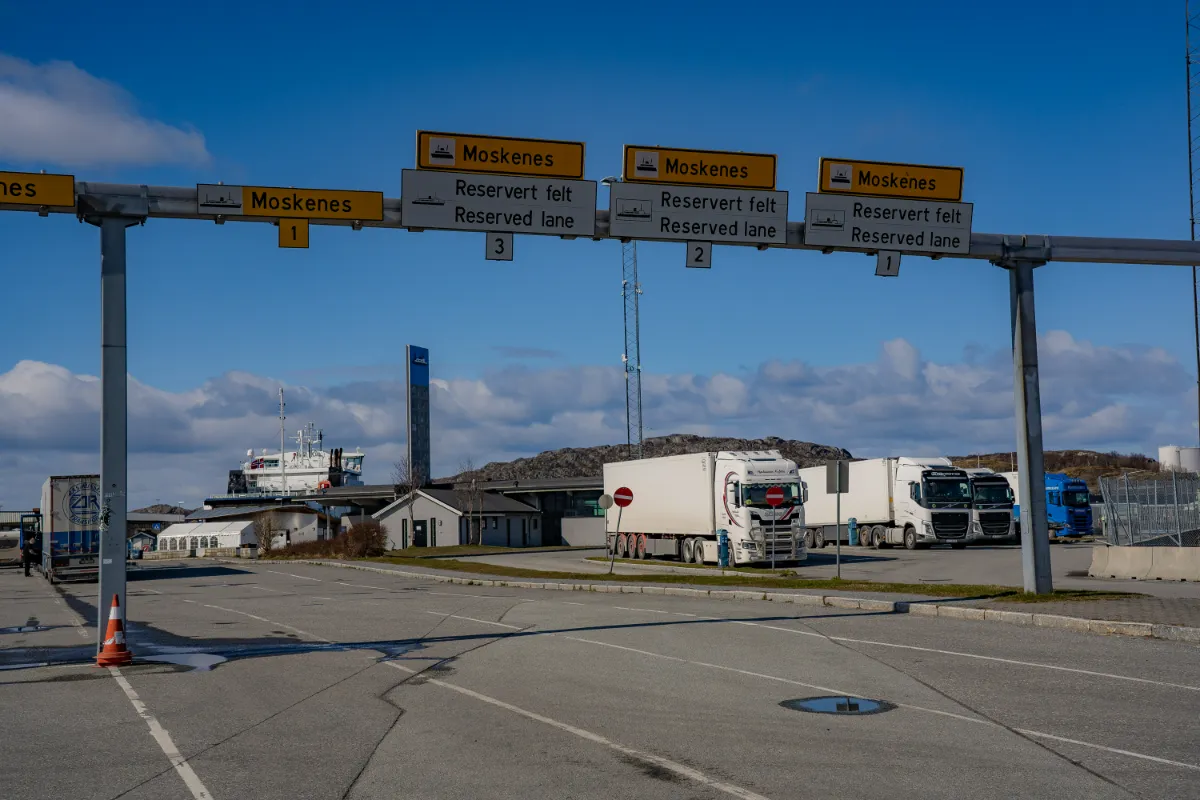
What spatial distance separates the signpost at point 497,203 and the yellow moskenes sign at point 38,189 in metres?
4.76

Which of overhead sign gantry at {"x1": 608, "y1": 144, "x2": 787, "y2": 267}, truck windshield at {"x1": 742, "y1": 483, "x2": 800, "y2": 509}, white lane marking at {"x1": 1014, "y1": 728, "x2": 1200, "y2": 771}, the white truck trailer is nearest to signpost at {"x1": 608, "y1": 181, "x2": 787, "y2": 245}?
overhead sign gantry at {"x1": 608, "y1": 144, "x2": 787, "y2": 267}

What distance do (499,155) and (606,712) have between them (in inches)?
397

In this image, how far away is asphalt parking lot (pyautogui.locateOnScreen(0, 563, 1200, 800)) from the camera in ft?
24.1

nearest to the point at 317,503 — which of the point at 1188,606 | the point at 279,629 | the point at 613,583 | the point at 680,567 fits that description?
the point at 680,567

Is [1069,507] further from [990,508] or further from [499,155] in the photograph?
[499,155]

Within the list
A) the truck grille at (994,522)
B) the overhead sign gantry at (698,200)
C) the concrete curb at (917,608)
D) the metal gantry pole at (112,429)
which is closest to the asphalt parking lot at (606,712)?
the concrete curb at (917,608)

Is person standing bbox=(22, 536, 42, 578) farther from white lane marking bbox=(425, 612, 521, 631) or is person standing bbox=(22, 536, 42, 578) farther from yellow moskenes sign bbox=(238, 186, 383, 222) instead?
yellow moskenes sign bbox=(238, 186, 383, 222)

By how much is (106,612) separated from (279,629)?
4.55 meters

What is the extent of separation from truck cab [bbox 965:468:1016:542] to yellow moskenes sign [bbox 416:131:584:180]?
34017 millimetres

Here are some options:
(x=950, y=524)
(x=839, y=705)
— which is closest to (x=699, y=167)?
(x=839, y=705)

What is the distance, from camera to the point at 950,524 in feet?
151

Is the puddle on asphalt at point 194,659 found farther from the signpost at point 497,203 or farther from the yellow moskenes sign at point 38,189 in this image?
the signpost at point 497,203

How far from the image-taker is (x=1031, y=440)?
20.3 meters

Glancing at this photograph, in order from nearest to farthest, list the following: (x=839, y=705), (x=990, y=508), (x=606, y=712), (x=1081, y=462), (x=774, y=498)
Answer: (x=606, y=712)
(x=839, y=705)
(x=774, y=498)
(x=990, y=508)
(x=1081, y=462)
